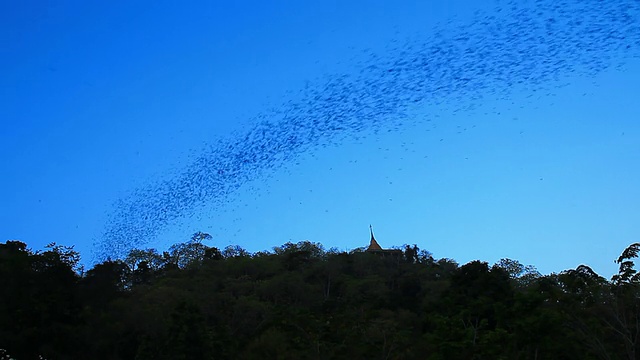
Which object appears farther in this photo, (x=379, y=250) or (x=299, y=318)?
(x=379, y=250)

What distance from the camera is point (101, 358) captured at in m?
30.6

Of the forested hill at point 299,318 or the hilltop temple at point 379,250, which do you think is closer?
the forested hill at point 299,318

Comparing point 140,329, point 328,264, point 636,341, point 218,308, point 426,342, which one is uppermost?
point 328,264

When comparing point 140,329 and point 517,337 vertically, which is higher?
point 140,329

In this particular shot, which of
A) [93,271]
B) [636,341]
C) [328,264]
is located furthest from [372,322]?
[328,264]

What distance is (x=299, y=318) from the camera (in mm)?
32250

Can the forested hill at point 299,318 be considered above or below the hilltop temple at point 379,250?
below

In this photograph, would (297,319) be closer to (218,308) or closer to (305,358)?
(305,358)

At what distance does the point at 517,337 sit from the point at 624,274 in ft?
15.7

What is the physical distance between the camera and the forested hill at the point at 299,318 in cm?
2302

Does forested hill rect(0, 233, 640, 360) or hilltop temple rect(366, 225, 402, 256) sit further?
hilltop temple rect(366, 225, 402, 256)

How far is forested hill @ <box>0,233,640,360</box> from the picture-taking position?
75.5 feet

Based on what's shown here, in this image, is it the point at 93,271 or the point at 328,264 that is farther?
the point at 328,264

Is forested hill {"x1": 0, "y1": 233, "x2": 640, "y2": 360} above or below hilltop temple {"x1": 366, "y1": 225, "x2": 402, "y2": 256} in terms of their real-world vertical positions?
below
